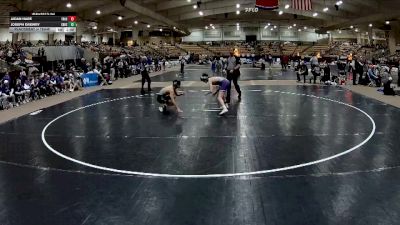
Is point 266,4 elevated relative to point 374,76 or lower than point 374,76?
elevated

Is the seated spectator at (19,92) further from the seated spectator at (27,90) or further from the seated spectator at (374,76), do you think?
the seated spectator at (374,76)

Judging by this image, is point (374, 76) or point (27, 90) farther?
point (374, 76)

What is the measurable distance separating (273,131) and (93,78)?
17.3 meters

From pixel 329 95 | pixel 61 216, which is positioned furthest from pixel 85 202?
pixel 329 95

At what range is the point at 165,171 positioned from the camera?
749 cm

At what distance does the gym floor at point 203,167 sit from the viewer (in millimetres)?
5562

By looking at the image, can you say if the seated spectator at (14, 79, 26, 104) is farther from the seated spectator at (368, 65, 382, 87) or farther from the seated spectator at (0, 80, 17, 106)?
the seated spectator at (368, 65, 382, 87)

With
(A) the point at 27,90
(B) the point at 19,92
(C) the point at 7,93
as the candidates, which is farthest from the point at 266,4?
(C) the point at 7,93

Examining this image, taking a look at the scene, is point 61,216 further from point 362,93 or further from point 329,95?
point 362,93

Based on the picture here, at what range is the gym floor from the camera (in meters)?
5.56
